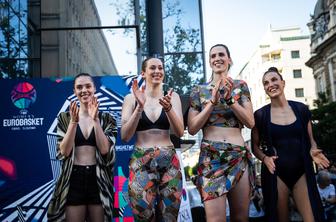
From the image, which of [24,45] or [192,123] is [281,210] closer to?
[192,123]

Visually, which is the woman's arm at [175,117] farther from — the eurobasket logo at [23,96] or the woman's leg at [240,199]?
the eurobasket logo at [23,96]

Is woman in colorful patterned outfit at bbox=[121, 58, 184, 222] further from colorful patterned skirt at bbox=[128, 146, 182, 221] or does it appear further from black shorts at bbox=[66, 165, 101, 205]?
black shorts at bbox=[66, 165, 101, 205]

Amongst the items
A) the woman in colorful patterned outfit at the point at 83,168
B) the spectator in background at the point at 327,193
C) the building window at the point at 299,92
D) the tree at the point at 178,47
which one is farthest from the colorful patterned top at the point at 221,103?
the building window at the point at 299,92

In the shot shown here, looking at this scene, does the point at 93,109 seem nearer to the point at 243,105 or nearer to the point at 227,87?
the point at 227,87

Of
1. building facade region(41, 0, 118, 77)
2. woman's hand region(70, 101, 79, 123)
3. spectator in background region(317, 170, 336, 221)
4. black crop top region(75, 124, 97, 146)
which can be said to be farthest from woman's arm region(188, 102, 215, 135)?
spectator in background region(317, 170, 336, 221)

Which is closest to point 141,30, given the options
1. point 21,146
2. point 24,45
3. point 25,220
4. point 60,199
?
point 24,45

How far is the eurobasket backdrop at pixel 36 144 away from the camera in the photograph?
17.1 ft

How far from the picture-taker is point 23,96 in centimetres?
545

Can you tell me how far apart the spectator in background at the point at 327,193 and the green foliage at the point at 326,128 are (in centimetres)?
1966

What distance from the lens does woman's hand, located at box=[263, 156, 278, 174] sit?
3494mm

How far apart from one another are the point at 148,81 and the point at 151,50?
3258 millimetres

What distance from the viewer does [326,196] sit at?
6.95 meters

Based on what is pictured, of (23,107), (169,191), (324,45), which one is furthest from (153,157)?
(324,45)

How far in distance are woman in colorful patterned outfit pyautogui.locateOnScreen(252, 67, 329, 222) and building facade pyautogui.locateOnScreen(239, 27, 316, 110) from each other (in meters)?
58.2
